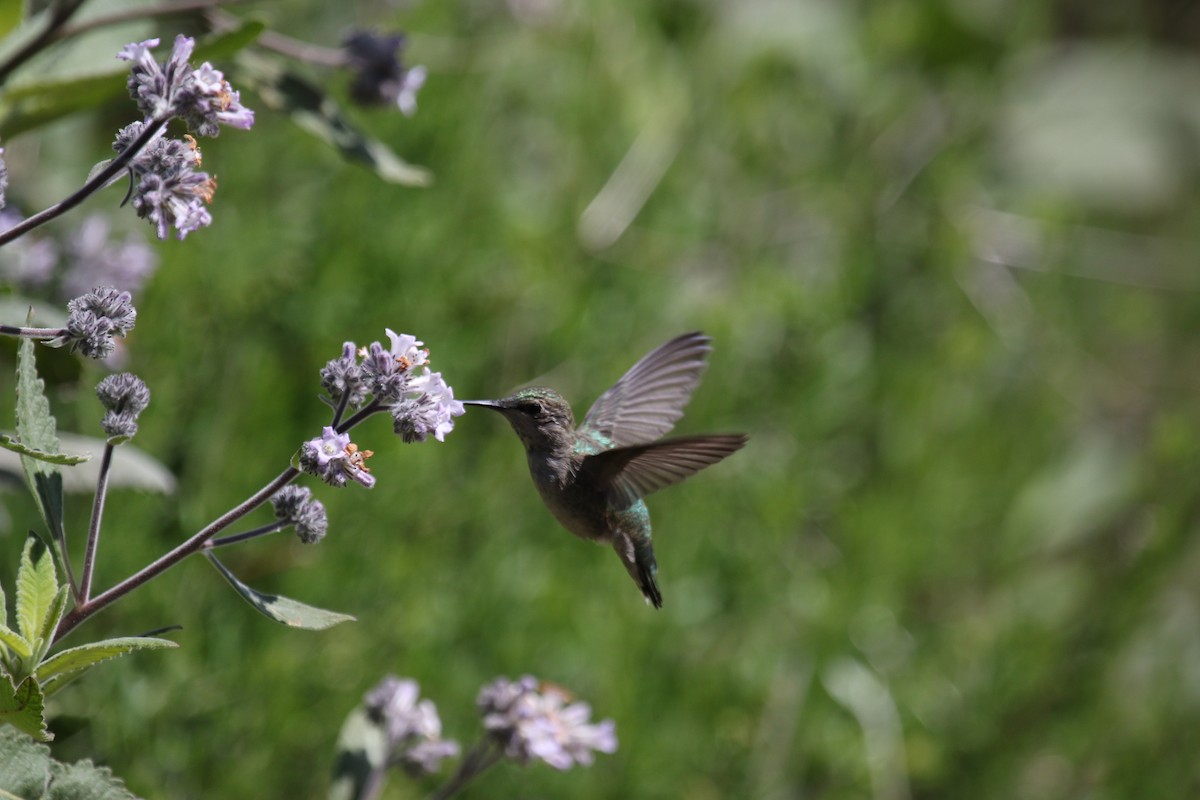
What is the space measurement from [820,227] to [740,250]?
43 centimetres

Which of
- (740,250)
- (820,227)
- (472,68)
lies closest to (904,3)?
(820,227)

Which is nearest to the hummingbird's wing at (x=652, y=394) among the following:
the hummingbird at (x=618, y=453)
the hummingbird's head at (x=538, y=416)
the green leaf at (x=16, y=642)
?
the hummingbird at (x=618, y=453)

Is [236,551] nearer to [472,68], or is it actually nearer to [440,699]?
[440,699]

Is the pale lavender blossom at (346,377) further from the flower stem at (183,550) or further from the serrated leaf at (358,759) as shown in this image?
the serrated leaf at (358,759)

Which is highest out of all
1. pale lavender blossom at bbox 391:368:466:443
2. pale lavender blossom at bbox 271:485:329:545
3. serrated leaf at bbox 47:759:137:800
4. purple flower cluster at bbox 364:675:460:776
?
pale lavender blossom at bbox 391:368:466:443

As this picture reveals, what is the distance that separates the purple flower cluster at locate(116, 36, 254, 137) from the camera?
877mm

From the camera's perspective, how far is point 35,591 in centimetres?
100

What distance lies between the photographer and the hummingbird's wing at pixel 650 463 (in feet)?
3.97

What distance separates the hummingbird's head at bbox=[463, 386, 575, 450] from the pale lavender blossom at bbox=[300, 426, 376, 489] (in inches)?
16.4

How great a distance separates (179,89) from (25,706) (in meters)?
0.47

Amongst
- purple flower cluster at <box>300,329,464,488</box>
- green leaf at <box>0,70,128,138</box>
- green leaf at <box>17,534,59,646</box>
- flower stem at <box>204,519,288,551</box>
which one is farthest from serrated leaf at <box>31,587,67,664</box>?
green leaf at <box>0,70,128,138</box>

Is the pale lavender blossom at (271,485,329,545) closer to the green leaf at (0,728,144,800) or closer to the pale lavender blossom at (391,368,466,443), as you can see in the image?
the pale lavender blossom at (391,368,466,443)

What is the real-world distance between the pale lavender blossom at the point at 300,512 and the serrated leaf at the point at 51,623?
18 centimetres

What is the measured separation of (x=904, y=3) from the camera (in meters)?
4.50
